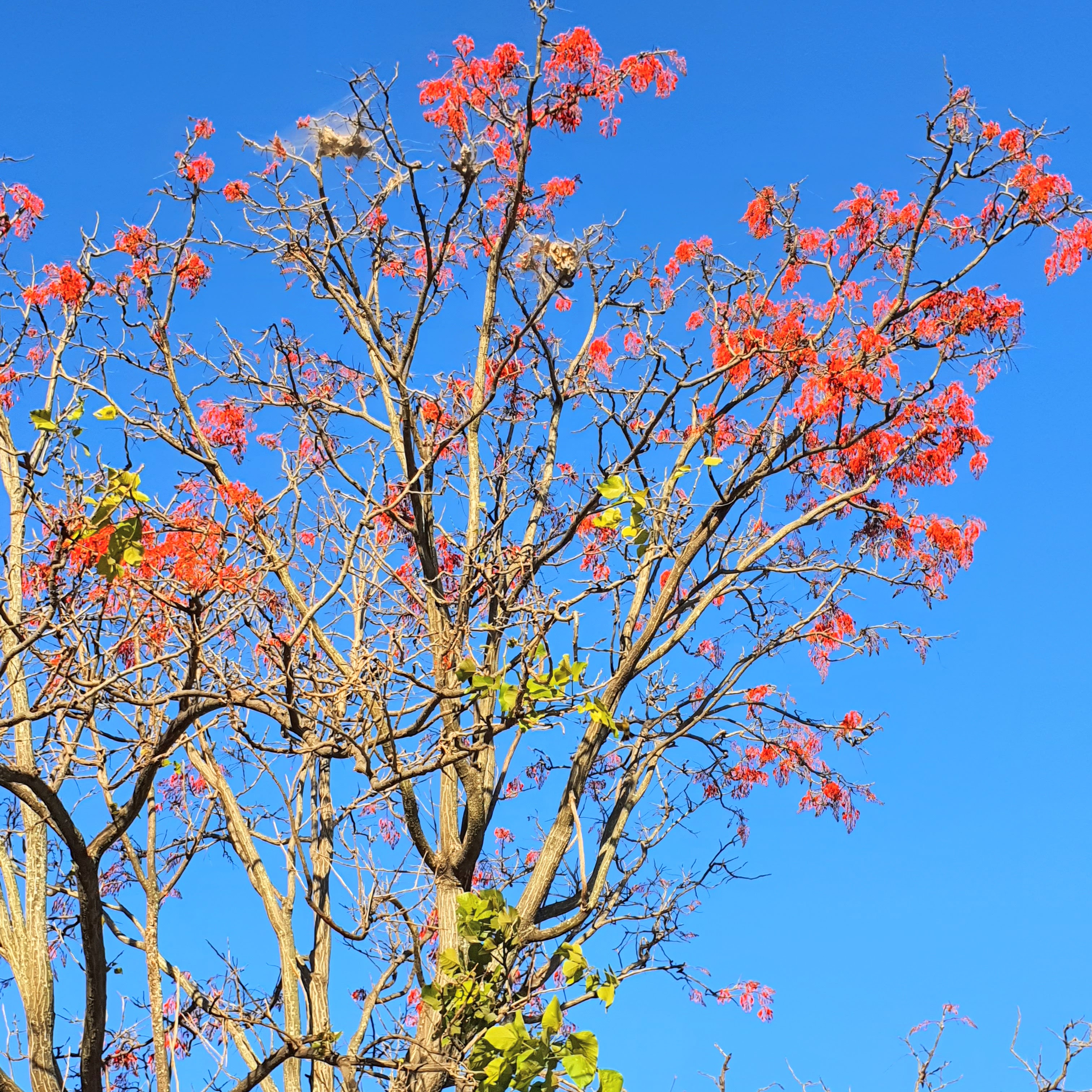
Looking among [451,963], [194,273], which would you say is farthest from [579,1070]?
[194,273]

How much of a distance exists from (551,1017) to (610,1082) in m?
0.33

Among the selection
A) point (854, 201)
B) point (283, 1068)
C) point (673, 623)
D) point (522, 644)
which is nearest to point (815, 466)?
point (673, 623)

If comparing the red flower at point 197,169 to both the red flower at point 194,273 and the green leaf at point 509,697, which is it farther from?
the green leaf at point 509,697

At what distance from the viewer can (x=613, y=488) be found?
5.01 m

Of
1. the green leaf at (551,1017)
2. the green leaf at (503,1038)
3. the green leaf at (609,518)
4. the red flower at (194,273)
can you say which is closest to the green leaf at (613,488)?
the green leaf at (609,518)

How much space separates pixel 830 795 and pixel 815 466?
2447 millimetres

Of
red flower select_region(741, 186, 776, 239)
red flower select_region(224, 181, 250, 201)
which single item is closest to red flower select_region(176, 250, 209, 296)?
red flower select_region(224, 181, 250, 201)

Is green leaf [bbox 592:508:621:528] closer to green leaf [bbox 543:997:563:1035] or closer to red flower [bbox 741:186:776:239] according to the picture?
green leaf [bbox 543:997:563:1035]

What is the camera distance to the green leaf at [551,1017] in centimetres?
420

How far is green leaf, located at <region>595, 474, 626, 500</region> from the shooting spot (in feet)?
16.3

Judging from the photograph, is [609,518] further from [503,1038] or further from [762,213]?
[762,213]

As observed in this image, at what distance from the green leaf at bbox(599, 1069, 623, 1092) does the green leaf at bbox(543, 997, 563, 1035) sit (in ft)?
0.78

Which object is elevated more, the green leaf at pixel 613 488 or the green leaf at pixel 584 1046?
the green leaf at pixel 613 488

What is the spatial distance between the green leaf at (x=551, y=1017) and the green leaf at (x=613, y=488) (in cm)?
200
